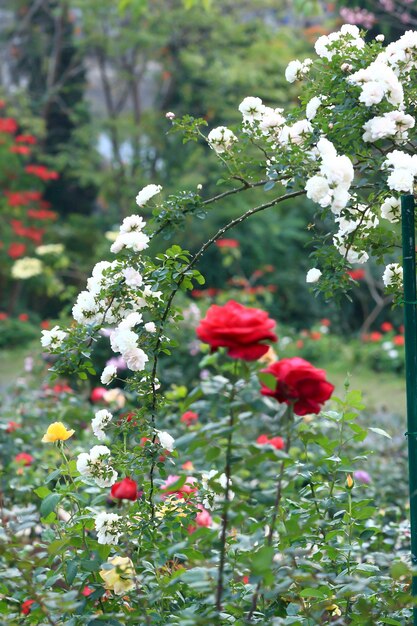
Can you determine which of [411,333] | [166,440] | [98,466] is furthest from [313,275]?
[98,466]

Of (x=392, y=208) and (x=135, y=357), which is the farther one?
(x=392, y=208)

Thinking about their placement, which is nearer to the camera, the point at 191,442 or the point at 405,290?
the point at 191,442

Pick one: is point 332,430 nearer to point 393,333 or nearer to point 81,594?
point 81,594

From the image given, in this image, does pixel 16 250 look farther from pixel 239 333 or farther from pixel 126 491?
pixel 239 333

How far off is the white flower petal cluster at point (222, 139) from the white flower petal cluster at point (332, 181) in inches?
14.4

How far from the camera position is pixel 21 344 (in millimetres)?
10320

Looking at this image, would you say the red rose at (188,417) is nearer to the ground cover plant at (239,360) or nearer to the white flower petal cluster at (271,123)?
the ground cover plant at (239,360)

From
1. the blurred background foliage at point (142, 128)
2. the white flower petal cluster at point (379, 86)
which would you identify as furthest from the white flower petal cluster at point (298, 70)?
the blurred background foliage at point (142, 128)

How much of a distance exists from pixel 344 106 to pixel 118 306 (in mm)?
634

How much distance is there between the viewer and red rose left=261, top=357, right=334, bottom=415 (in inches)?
56.4

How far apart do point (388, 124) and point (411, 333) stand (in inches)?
17.3

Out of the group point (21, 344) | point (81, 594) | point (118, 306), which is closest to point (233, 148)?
point (118, 306)

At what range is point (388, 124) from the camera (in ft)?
6.09

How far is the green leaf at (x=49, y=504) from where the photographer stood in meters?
1.89
